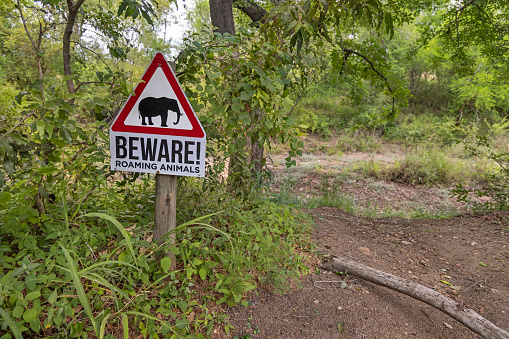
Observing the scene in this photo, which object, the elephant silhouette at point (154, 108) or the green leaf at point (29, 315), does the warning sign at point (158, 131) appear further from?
the green leaf at point (29, 315)

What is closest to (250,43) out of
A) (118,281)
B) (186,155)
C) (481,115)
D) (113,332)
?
(186,155)

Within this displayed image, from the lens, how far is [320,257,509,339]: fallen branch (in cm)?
193

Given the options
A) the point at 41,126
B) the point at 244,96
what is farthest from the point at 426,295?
the point at 41,126

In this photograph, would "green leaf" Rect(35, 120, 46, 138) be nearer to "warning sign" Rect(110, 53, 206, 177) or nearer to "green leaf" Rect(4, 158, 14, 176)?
"green leaf" Rect(4, 158, 14, 176)

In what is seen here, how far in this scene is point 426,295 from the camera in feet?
7.36

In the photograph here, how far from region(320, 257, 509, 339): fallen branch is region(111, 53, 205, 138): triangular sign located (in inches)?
78.7

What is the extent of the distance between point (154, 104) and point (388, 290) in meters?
2.42

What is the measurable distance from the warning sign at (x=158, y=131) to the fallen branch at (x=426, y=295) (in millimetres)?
1719

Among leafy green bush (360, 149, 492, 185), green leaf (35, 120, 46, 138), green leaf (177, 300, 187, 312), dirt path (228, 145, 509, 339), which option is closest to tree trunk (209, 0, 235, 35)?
dirt path (228, 145, 509, 339)

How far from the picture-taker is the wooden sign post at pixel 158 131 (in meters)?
1.82

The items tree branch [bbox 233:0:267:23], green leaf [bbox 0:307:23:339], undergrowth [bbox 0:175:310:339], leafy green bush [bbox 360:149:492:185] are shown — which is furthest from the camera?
leafy green bush [bbox 360:149:492:185]

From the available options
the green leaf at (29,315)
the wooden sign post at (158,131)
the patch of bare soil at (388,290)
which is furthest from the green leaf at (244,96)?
the green leaf at (29,315)

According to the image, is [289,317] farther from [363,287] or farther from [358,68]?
[358,68]

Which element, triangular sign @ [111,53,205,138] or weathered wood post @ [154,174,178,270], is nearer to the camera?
triangular sign @ [111,53,205,138]
